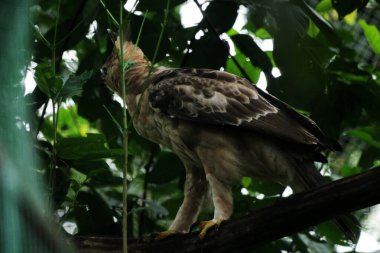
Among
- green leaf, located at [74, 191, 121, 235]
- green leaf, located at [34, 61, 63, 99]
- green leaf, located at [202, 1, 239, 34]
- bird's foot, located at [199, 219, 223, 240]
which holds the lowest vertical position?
green leaf, located at [74, 191, 121, 235]

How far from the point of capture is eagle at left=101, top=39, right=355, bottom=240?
3.29 meters

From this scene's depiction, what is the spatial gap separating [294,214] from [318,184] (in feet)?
3.07

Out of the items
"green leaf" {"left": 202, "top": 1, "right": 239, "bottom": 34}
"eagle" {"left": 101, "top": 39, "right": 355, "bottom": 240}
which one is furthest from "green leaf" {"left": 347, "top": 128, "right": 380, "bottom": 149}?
"green leaf" {"left": 202, "top": 1, "right": 239, "bottom": 34}

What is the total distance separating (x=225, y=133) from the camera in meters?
3.44

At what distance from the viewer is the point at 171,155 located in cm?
400

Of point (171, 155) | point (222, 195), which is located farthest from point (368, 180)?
point (171, 155)

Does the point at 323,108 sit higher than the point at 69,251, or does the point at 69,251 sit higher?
the point at 69,251

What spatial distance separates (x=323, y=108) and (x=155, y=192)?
1336 mm

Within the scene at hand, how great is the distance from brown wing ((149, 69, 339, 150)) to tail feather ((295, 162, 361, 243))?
0.65 ft

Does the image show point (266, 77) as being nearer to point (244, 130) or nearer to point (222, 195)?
point (244, 130)

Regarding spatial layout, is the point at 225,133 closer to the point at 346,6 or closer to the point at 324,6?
the point at 346,6

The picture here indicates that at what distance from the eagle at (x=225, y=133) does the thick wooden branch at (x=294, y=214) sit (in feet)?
1.84

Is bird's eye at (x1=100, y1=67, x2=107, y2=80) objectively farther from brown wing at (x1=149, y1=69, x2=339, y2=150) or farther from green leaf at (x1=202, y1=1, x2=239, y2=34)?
green leaf at (x1=202, y1=1, x2=239, y2=34)

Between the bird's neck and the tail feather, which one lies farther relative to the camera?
the bird's neck
